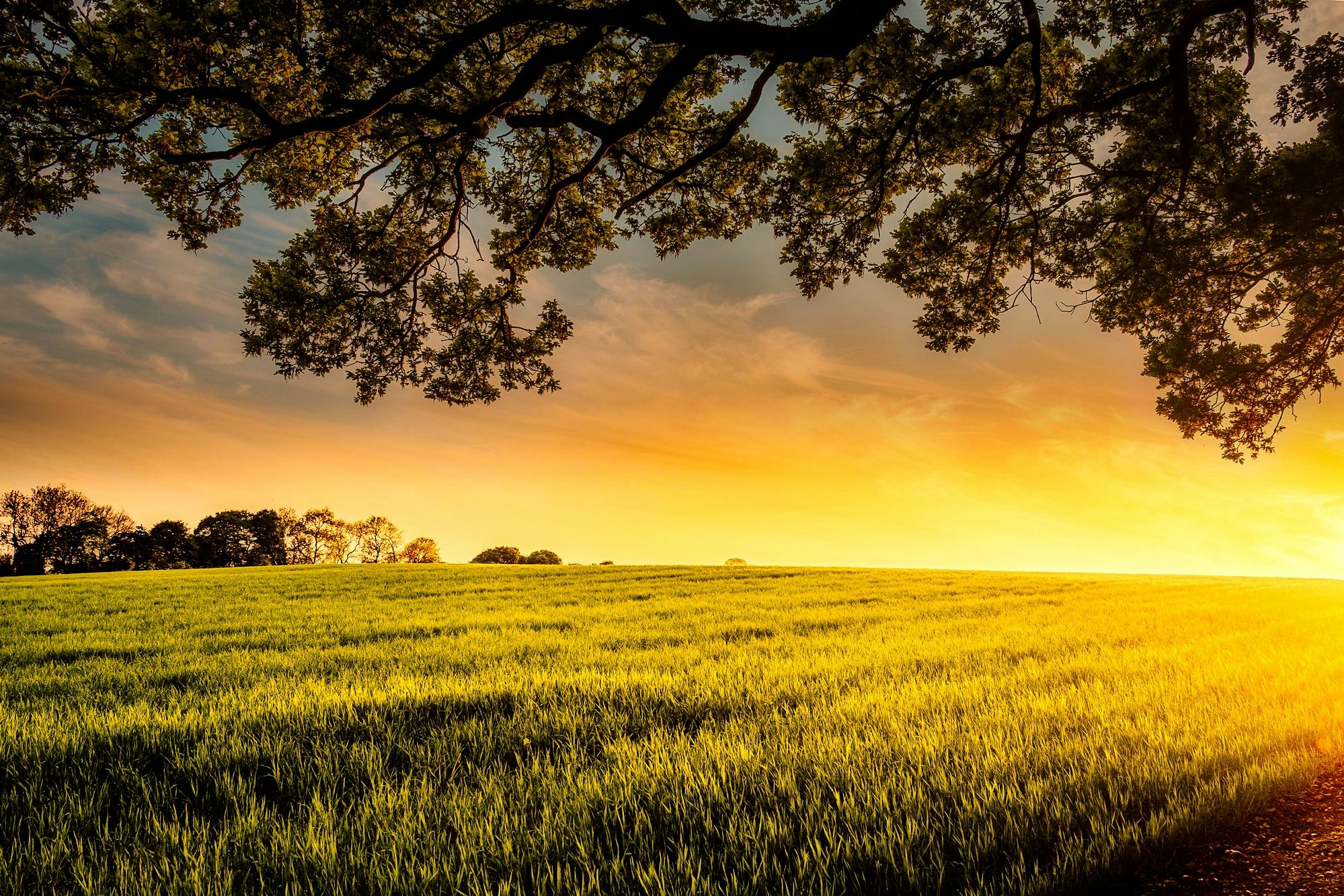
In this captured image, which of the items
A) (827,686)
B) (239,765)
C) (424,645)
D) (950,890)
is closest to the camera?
→ (950,890)

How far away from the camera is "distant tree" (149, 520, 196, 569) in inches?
3159

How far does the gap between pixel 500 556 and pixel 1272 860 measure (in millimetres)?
77203

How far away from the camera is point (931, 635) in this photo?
1015cm

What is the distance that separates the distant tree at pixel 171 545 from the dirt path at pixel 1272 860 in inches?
4172

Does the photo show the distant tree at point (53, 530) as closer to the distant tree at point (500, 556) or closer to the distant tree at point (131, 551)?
the distant tree at point (131, 551)

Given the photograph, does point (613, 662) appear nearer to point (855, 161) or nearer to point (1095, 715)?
point (1095, 715)

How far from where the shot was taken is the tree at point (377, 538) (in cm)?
9644

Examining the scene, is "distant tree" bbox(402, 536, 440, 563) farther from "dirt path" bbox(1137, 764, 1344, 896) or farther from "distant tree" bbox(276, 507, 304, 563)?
"dirt path" bbox(1137, 764, 1344, 896)

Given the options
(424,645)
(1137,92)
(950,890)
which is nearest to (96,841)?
(950,890)

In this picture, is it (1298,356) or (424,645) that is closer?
(424,645)

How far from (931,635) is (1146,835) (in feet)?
24.8

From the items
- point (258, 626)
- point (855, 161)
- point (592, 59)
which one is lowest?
point (258, 626)

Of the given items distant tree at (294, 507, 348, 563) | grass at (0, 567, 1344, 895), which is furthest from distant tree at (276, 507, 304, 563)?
grass at (0, 567, 1344, 895)

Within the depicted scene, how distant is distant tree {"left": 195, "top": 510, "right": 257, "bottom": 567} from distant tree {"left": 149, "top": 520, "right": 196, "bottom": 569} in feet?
3.15
